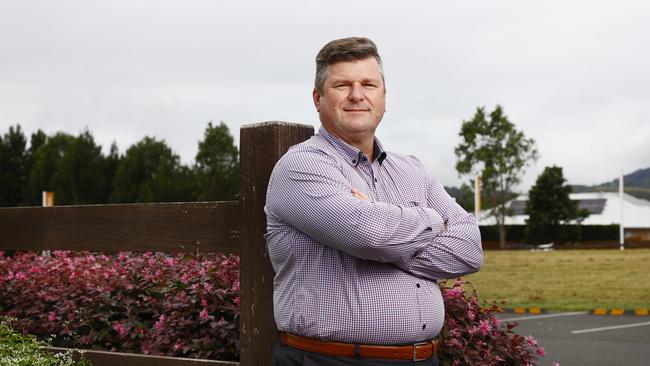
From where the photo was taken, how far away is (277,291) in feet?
9.86

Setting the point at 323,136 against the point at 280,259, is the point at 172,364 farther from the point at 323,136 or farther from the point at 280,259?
the point at 323,136

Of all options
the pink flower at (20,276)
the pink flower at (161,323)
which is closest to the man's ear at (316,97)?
the pink flower at (161,323)

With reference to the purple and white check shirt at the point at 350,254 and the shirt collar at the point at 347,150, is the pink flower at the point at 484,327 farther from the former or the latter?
the shirt collar at the point at 347,150

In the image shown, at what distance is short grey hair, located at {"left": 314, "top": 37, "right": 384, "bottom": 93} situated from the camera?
9.63 feet

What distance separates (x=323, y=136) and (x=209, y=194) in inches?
1670

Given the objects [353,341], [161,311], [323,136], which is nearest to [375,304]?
[353,341]

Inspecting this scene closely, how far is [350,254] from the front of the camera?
273 centimetres

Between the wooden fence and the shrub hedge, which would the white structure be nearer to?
the shrub hedge

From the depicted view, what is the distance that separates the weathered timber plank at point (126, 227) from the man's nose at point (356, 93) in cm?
90

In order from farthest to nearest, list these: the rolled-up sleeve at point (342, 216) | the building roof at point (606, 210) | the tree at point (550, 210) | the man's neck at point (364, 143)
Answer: the building roof at point (606, 210)
the tree at point (550, 210)
the man's neck at point (364, 143)
the rolled-up sleeve at point (342, 216)

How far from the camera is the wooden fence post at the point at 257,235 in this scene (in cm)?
339

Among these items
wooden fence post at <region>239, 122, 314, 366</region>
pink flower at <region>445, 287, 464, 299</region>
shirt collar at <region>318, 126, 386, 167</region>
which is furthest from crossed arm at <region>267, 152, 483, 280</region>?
pink flower at <region>445, 287, 464, 299</region>

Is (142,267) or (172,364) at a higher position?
(142,267)

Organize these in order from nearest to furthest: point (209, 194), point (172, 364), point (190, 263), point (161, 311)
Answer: point (172, 364), point (161, 311), point (190, 263), point (209, 194)
